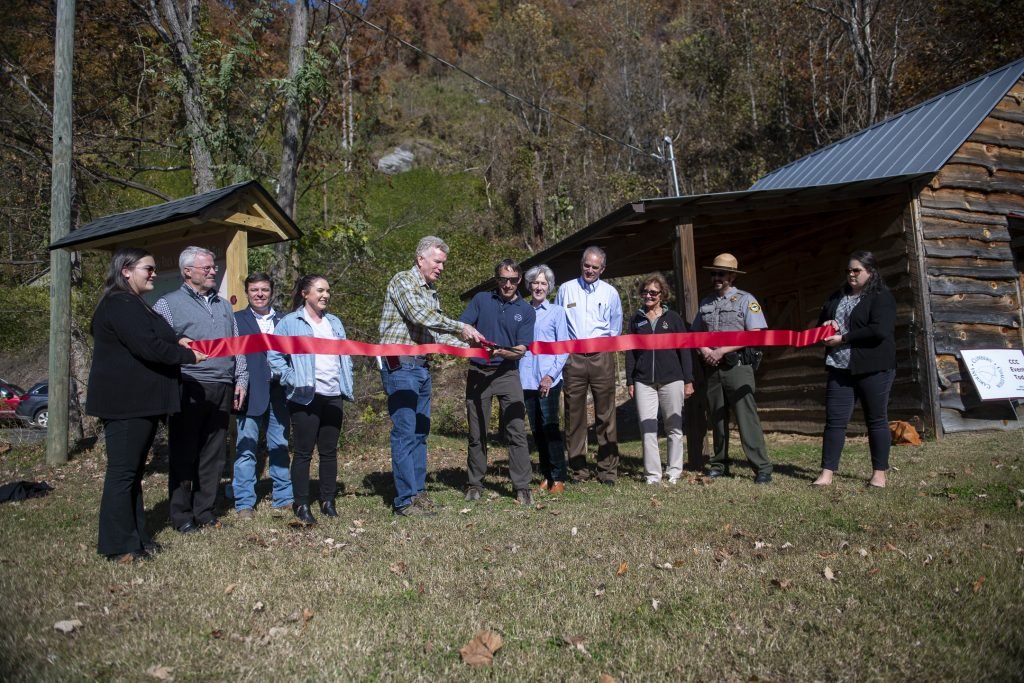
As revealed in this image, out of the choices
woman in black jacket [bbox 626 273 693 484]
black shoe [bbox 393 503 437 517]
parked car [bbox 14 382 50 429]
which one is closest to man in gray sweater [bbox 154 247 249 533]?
black shoe [bbox 393 503 437 517]

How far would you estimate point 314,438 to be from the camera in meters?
6.15

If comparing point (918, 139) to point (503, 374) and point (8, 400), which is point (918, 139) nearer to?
point (503, 374)

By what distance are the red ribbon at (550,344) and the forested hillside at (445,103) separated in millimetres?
2866

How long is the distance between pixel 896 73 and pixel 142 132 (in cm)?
2265

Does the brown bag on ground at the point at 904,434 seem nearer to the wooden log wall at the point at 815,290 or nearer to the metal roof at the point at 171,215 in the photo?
the wooden log wall at the point at 815,290

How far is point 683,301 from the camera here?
827cm

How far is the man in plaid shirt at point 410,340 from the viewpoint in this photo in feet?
19.9

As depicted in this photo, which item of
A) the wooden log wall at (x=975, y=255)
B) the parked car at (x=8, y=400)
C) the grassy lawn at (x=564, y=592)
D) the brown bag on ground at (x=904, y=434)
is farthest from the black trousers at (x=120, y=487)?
the parked car at (x=8, y=400)

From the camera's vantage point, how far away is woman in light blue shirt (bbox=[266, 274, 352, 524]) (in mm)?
5996

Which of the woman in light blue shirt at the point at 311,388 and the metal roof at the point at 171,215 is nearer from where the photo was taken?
the woman in light blue shirt at the point at 311,388

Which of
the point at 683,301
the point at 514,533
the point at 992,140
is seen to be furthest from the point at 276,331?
the point at 992,140

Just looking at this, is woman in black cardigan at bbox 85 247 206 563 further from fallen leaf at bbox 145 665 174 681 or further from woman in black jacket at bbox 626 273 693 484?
woman in black jacket at bbox 626 273 693 484

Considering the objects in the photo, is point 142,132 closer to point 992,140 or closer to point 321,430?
point 321,430

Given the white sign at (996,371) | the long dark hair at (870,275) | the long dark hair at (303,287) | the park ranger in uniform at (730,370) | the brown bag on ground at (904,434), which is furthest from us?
the white sign at (996,371)
